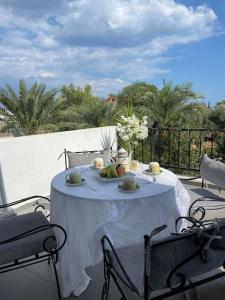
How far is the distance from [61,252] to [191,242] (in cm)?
102

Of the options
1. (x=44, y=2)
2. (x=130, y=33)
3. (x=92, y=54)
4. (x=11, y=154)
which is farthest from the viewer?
(x=92, y=54)

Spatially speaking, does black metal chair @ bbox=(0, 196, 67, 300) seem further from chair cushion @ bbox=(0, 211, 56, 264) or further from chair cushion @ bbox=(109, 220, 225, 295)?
chair cushion @ bbox=(109, 220, 225, 295)

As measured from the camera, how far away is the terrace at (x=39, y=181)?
2.10 metres

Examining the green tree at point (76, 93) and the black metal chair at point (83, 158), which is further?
the green tree at point (76, 93)

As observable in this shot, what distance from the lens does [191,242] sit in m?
1.37

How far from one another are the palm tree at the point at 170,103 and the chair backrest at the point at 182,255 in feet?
Answer: 25.8

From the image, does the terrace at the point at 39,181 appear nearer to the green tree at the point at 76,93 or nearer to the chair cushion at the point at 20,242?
the chair cushion at the point at 20,242

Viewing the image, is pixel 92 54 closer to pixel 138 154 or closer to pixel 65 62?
pixel 65 62

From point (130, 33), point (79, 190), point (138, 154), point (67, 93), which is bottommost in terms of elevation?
point (138, 154)

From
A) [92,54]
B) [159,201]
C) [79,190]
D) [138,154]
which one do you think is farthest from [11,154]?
[92,54]

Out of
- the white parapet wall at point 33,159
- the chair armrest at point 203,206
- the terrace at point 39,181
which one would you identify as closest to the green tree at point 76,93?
the terrace at point 39,181

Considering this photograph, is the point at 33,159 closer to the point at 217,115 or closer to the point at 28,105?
the point at 28,105

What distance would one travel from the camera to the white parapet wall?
3.73 m

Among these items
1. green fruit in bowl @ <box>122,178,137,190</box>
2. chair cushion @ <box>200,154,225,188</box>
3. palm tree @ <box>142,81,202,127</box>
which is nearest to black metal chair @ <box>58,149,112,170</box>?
chair cushion @ <box>200,154,225,188</box>
